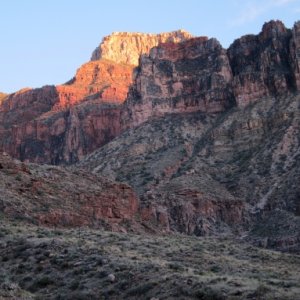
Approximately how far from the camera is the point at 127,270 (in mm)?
24281

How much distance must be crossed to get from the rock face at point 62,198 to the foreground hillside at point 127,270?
615 centimetres

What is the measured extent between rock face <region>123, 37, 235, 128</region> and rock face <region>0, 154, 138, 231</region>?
6048cm

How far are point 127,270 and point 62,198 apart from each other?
2180 centimetres

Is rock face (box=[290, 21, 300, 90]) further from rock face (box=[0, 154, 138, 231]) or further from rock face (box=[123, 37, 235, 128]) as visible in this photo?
rock face (box=[0, 154, 138, 231])

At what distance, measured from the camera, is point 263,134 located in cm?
9550

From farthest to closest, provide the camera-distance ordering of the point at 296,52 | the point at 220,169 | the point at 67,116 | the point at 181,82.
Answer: the point at 67,116 < the point at 181,82 < the point at 296,52 < the point at 220,169

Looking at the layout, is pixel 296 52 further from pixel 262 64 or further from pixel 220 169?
pixel 220 169

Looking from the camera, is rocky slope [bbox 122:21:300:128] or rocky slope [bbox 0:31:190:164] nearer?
rocky slope [bbox 122:21:300:128]

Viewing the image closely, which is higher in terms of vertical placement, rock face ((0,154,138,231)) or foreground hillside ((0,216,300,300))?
rock face ((0,154,138,231))

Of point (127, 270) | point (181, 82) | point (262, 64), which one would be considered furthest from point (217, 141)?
point (127, 270)

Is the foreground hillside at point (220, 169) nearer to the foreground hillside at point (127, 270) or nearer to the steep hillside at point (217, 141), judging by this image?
the steep hillside at point (217, 141)

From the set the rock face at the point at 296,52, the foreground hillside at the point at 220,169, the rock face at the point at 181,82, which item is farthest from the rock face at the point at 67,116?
the rock face at the point at 296,52

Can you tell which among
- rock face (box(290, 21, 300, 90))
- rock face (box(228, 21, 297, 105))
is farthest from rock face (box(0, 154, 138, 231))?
rock face (box(290, 21, 300, 90))

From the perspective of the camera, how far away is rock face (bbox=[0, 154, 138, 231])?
41.2 meters
